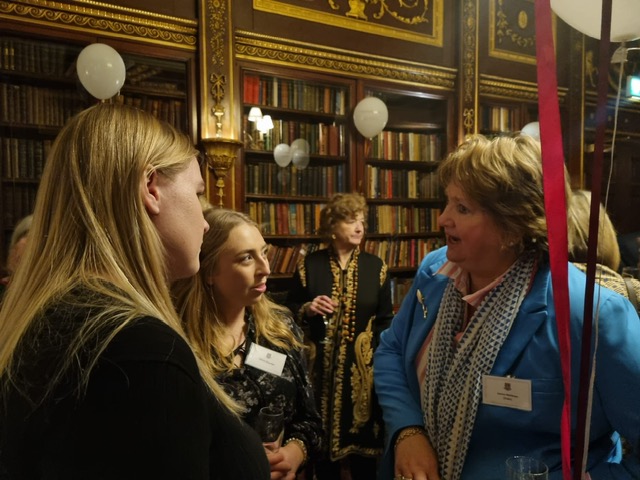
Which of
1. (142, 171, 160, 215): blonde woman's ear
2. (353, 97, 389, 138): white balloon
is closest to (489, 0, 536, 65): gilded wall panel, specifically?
(353, 97, 389, 138): white balloon

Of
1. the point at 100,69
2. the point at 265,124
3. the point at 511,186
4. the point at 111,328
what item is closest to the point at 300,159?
the point at 265,124

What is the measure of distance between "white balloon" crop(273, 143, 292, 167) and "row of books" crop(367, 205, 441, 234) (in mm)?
873

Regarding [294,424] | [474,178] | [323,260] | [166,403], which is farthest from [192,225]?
[323,260]

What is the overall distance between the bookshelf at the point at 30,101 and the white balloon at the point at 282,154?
1.21 m

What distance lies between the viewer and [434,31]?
15.0 feet

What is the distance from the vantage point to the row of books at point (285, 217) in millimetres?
3994

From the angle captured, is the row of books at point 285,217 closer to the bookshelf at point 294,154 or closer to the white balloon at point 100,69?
the bookshelf at point 294,154

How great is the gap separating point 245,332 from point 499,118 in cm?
422

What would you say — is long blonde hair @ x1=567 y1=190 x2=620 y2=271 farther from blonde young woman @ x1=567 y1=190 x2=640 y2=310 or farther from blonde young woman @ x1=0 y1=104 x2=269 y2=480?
blonde young woman @ x1=0 y1=104 x2=269 y2=480

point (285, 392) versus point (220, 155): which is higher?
point (220, 155)

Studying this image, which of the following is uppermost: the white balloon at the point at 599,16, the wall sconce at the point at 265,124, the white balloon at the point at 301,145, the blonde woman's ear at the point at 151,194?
the wall sconce at the point at 265,124

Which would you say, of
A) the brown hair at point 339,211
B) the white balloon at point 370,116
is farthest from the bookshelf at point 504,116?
the brown hair at point 339,211

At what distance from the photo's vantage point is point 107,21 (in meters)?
3.31

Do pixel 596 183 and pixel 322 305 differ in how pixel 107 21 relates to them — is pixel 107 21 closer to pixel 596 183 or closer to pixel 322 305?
pixel 322 305
